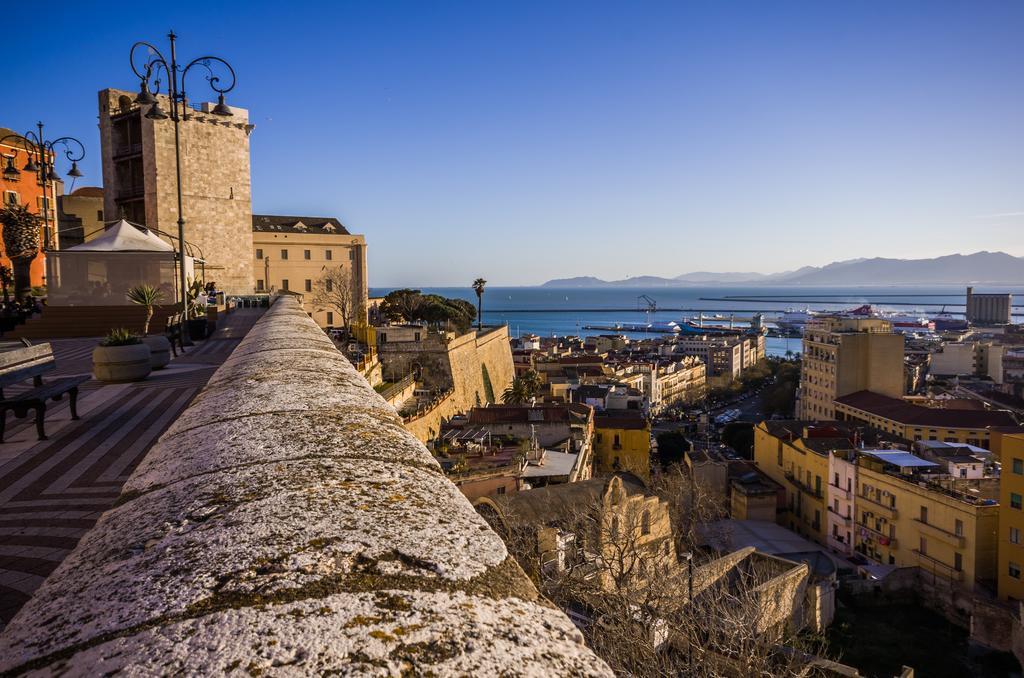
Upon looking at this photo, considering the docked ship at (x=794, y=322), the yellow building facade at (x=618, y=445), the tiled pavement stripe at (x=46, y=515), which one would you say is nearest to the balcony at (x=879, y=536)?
the yellow building facade at (x=618, y=445)

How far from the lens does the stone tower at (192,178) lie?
26281 millimetres

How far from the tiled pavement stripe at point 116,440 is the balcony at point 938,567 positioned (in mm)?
23730

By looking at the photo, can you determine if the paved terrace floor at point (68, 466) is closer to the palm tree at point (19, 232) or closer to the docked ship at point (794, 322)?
the palm tree at point (19, 232)

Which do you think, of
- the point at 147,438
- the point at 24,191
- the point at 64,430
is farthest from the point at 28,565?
the point at 24,191

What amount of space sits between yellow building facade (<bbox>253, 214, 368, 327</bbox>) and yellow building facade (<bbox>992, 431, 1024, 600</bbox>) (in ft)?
94.4

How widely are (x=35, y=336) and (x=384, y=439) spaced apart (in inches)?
548

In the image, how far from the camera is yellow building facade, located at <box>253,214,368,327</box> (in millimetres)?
37906

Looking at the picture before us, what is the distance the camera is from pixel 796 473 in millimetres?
29594

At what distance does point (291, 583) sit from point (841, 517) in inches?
1135

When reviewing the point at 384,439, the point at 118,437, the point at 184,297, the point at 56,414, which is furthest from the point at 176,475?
the point at 184,297

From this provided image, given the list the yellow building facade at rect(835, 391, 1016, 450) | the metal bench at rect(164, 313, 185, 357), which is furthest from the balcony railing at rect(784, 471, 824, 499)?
the metal bench at rect(164, 313, 185, 357)

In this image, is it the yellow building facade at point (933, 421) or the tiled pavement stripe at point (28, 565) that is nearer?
the tiled pavement stripe at point (28, 565)

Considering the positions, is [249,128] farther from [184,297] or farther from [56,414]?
[56,414]

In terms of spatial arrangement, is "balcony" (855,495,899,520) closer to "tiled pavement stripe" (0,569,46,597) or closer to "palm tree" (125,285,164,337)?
"palm tree" (125,285,164,337)
